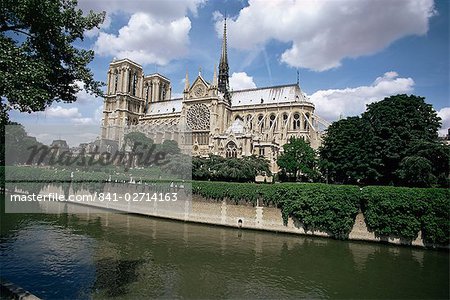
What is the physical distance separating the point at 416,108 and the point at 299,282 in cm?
2581

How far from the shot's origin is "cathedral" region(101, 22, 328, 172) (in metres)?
55.2

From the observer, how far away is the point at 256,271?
642 inches

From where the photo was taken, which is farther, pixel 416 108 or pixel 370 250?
pixel 416 108

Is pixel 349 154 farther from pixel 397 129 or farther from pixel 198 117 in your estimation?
pixel 198 117

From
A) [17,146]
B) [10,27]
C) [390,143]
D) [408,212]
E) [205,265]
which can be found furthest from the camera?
[17,146]

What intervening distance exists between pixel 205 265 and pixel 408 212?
14774 millimetres

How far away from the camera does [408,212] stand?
21.2 metres

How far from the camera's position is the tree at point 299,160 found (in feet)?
141

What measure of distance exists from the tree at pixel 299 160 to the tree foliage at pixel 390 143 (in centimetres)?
808

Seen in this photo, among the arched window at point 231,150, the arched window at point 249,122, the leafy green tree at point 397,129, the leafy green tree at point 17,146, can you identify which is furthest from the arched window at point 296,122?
the leafy green tree at point 17,146

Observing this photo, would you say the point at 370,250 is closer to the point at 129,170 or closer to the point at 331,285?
the point at 331,285

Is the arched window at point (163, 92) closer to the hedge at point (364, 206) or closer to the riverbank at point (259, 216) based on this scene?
the riverbank at point (259, 216)

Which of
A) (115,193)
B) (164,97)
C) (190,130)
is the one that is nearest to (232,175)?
(115,193)

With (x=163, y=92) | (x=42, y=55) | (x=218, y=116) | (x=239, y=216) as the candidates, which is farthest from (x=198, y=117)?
(x=42, y=55)
